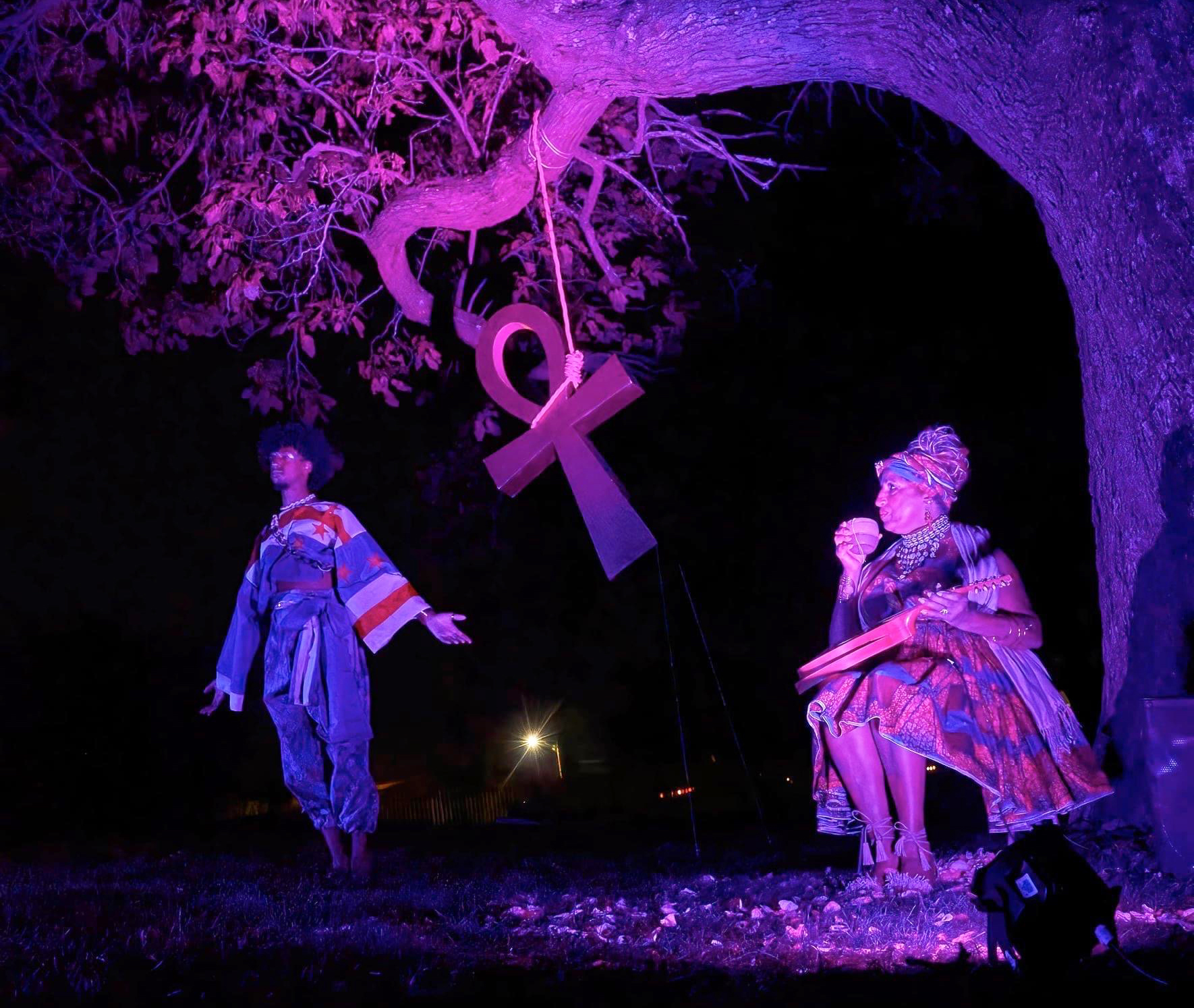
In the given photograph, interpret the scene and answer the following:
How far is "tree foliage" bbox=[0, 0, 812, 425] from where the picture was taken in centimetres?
757

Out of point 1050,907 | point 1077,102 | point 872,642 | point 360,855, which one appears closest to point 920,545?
point 872,642

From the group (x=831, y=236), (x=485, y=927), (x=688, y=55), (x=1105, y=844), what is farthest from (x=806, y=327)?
(x=485, y=927)

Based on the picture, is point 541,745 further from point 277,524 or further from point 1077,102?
point 1077,102

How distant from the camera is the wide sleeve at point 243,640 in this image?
6.13 m

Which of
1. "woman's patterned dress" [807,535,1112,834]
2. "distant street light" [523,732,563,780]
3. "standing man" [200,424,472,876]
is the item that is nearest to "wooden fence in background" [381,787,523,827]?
"distant street light" [523,732,563,780]

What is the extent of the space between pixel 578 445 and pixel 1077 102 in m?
2.47

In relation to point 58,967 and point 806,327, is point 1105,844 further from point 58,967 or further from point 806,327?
point 806,327

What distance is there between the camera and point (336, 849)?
591cm

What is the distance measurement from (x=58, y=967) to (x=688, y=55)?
419cm

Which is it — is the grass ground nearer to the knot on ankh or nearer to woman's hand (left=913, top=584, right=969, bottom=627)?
woman's hand (left=913, top=584, right=969, bottom=627)

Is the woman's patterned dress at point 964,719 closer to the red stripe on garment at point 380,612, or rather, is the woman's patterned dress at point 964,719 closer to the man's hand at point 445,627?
the man's hand at point 445,627

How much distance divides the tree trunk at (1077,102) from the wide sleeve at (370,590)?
8.19 ft

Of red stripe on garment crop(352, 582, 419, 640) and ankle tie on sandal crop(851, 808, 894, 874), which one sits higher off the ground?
red stripe on garment crop(352, 582, 419, 640)

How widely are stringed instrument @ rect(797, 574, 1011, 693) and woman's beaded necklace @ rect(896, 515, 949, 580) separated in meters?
0.25
